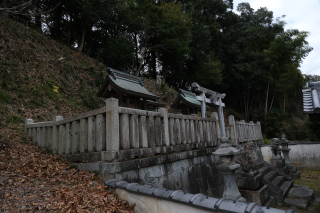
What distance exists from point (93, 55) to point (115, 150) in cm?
2010

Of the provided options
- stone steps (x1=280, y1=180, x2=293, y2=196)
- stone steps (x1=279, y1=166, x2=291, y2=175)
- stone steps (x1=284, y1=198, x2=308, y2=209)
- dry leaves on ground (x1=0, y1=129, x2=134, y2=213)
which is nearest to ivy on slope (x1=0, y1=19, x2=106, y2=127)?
dry leaves on ground (x1=0, y1=129, x2=134, y2=213)

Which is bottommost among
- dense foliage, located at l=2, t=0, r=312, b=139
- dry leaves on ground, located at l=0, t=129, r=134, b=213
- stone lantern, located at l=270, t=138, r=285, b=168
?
stone lantern, located at l=270, t=138, r=285, b=168

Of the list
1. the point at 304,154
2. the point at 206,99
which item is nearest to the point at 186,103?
the point at 206,99

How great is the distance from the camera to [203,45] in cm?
2650

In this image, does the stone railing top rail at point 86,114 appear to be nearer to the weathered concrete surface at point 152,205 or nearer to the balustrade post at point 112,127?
the balustrade post at point 112,127

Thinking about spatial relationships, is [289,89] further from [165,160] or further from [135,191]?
[135,191]

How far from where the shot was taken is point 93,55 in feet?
70.8

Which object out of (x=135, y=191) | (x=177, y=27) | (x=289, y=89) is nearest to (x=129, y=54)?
(x=177, y=27)

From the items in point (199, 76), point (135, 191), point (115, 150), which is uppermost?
point (199, 76)

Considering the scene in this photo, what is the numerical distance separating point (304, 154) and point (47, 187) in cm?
1605

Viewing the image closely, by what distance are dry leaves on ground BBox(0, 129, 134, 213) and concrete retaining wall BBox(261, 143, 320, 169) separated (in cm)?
1366

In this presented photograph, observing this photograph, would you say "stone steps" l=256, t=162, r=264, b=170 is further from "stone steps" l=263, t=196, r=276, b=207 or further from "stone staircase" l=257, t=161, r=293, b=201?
"stone steps" l=263, t=196, r=276, b=207

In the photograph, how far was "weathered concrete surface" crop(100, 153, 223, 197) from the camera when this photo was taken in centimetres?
383

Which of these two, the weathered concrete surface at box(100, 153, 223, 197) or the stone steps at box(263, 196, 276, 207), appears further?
the stone steps at box(263, 196, 276, 207)
